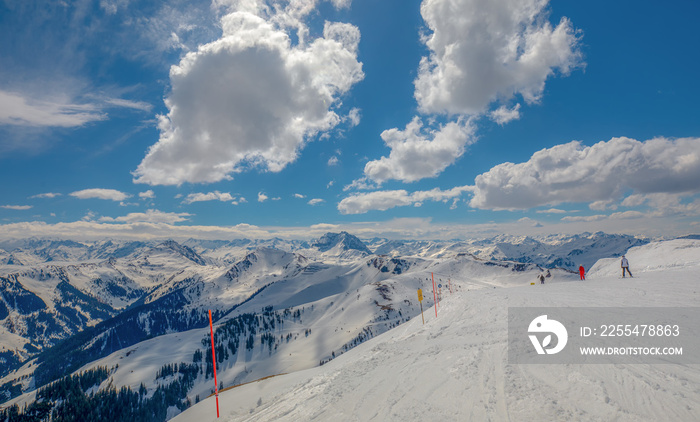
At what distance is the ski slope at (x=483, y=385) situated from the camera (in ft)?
28.3

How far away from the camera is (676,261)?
36469mm

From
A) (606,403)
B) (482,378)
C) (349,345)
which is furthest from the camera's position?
(349,345)

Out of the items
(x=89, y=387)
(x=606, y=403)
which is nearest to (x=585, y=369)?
(x=606, y=403)

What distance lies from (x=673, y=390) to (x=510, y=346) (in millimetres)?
5386

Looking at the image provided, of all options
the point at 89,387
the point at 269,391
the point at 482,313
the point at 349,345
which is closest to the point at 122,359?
the point at 89,387

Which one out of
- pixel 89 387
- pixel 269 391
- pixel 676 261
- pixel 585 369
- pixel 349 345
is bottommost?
pixel 89 387

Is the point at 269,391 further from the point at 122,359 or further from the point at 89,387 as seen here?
the point at 122,359

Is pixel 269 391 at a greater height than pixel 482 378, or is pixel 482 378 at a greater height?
pixel 482 378

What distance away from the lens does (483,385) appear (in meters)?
10.9

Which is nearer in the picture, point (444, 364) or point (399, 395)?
point (399, 395)

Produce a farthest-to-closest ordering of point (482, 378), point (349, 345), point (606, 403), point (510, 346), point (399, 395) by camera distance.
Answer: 1. point (349, 345)
2. point (510, 346)
3. point (399, 395)
4. point (482, 378)
5. point (606, 403)

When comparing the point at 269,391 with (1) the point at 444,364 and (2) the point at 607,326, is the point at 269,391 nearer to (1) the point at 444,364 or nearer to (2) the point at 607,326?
(1) the point at 444,364

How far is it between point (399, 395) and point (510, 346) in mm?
5695

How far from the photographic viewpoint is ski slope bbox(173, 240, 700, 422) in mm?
8622
